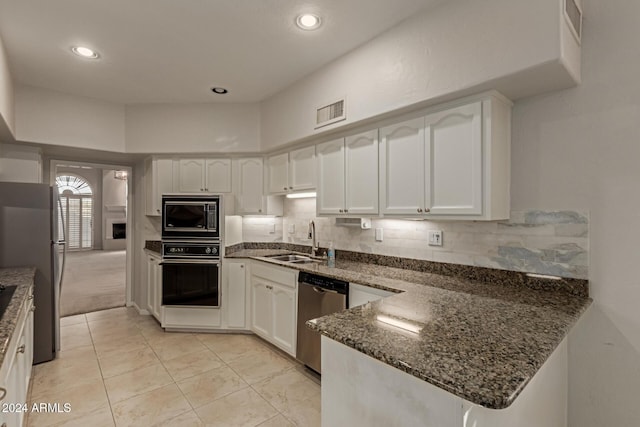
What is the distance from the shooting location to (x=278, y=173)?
3.68 meters

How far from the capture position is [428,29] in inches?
80.4

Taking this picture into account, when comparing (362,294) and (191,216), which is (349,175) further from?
(191,216)

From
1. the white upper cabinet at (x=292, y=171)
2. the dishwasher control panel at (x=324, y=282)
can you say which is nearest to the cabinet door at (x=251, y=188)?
the white upper cabinet at (x=292, y=171)

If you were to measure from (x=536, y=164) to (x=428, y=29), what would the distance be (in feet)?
3.64

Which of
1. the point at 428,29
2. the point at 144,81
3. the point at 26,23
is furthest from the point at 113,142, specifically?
the point at 428,29

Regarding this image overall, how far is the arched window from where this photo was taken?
425 inches

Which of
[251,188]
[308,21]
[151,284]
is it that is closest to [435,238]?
[308,21]

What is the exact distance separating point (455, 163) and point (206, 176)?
9.79 ft

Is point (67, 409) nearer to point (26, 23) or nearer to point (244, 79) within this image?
point (26, 23)

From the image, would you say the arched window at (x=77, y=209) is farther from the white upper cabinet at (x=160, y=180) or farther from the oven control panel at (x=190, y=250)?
the oven control panel at (x=190, y=250)

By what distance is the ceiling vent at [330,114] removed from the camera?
8.78 feet

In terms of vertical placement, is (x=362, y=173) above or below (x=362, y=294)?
above

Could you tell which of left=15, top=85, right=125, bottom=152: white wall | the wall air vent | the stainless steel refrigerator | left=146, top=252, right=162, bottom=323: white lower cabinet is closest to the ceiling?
left=15, top=85, right=125, bottom=152: white wall

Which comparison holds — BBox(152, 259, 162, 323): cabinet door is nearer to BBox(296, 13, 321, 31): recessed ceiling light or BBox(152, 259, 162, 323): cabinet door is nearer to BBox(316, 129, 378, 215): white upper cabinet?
BBox(316, 129, 378, 215): white upper cabinet
